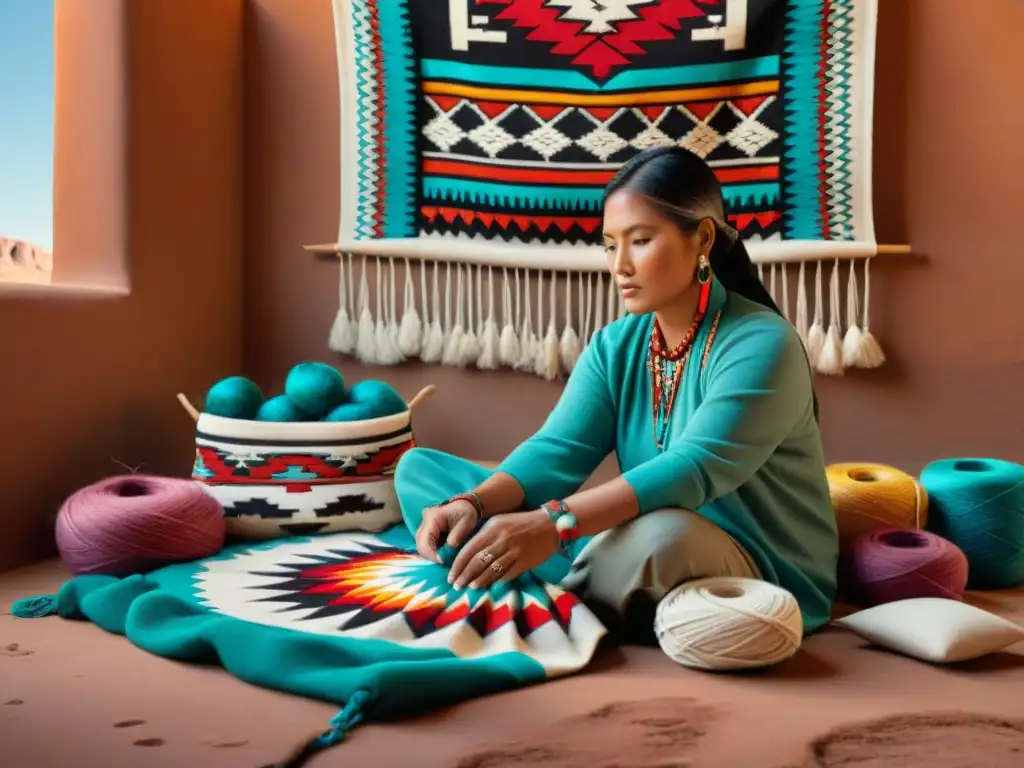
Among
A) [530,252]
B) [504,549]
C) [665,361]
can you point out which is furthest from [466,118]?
[504,549]

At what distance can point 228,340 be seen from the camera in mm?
2725

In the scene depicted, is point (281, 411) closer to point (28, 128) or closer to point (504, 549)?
point (504, 549)

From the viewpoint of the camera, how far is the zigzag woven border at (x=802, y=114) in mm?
2416

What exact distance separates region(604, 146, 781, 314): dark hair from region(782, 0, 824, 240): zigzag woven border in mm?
911

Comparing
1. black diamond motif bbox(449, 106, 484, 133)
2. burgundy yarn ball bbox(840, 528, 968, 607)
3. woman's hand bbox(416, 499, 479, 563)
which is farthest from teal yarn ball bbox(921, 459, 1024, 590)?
black diamond motif bbox(449, 106, 484, 133)

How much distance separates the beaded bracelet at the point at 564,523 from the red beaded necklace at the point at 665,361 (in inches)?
10.8

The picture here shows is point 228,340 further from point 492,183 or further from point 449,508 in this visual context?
point 449,508

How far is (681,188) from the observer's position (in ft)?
5.02

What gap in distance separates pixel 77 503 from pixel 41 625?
31 centimetres

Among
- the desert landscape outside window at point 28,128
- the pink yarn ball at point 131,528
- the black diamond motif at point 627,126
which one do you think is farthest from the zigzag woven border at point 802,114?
the desert landscape outside window at point 28,128

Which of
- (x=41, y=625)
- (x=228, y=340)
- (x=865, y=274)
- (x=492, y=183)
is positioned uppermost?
(x=492, y=183)

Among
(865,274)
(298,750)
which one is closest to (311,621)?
(298,750)

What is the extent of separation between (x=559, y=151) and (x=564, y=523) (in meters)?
1.39

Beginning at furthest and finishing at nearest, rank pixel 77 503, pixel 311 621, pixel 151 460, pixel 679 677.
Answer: pixel 151 460 → pixel 77 503 → pixel 311 621 → pixel 679 677
